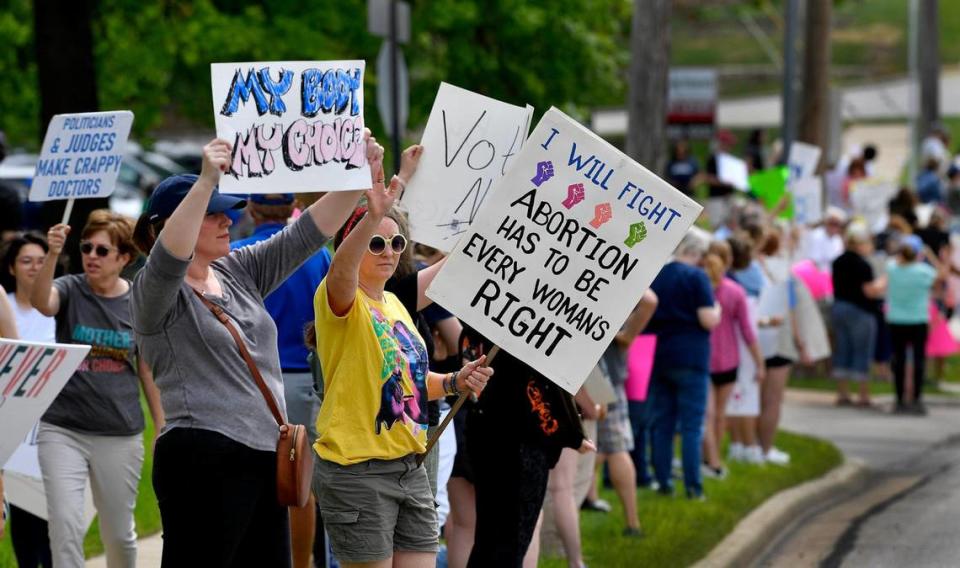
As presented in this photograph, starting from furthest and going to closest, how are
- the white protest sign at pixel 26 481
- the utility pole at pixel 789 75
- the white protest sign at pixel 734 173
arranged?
the utility pole at pixel 789 75, the white protest sign at pixel 734 173, the white protest sign at pixel 26 481

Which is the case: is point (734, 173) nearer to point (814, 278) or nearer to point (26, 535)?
point (814, 278)

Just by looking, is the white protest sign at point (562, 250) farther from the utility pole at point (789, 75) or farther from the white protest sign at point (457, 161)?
the utility pole at point (789, 75)

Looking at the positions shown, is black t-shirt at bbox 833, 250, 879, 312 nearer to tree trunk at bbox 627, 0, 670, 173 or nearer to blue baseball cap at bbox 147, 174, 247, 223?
tree trunk at bbox 627, 0, 670, 173

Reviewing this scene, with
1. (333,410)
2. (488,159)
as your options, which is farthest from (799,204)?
(333,410)

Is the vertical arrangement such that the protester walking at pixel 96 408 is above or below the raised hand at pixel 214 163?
below

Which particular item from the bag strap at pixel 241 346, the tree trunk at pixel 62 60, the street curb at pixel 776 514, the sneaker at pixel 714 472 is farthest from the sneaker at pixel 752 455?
the bag strap at pixel 241 346

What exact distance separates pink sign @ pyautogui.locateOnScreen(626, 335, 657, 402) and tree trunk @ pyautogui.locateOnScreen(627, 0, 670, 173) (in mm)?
3935

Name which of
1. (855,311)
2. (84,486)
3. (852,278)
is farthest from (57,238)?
(855,311)

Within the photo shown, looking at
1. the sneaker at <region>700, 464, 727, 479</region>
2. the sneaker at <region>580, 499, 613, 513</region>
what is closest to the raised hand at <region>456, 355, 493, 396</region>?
the sneaker at <region>580, 499, 613, 513</region>

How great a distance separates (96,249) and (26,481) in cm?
118

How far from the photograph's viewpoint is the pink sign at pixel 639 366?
10375mm

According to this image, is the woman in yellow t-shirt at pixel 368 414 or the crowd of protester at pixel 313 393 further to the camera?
the woman in yellow t-shirt at pixel 368 414

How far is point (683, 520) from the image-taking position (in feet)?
33.3

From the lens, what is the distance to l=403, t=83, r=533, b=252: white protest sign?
6.68 metres
